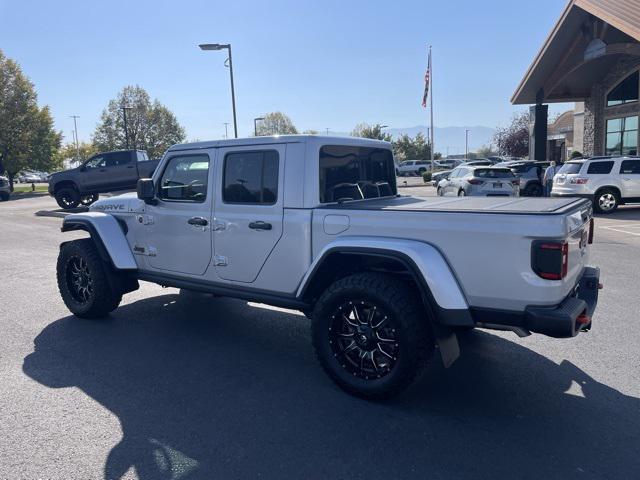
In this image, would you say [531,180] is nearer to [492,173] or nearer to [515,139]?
[492,173]

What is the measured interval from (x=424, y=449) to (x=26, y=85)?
44895mm

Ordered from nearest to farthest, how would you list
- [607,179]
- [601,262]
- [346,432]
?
[346,432] → [601,262] → [607,179]

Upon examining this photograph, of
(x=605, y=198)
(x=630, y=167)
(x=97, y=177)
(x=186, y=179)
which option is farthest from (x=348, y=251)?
(x=97, y=177)

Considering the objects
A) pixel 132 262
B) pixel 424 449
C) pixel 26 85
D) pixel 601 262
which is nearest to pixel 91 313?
pixel 132 262

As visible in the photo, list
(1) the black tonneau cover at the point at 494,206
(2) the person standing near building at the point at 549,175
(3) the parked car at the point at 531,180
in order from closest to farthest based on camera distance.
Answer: (1) the black tonneau cover at the point at 494,206, (2) the person standing near building at the point at 549,175, (3) the parked car at the point at 531,180

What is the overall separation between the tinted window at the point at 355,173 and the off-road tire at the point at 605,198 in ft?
40.7

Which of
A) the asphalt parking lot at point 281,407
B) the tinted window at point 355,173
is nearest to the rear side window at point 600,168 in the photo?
the asphalt parking lot at point 281,407

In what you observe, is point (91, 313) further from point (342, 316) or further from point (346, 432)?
point (346, 432)

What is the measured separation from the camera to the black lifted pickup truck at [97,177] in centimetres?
1978

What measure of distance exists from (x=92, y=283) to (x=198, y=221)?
5.44 feet

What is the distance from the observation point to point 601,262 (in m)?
8.62

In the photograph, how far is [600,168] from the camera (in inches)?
605

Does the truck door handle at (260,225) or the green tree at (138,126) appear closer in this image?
the truck door handle at (260,225)

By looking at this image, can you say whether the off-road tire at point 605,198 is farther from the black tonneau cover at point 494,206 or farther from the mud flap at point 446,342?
the mud flap at point 446,342
